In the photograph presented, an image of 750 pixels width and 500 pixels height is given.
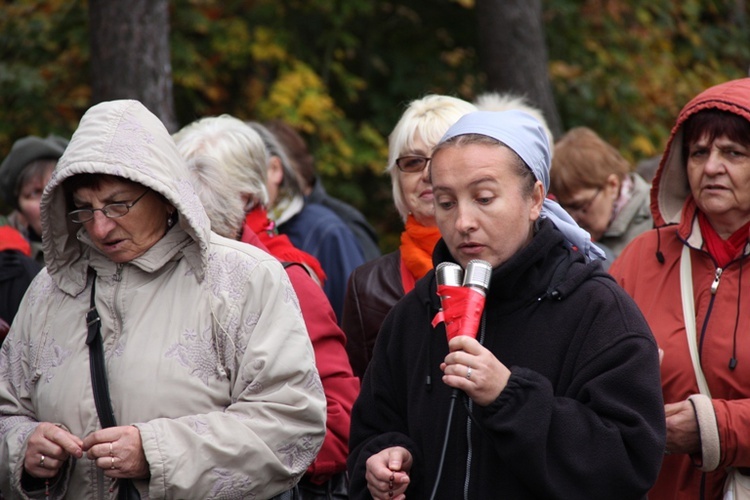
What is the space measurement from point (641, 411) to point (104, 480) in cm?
175

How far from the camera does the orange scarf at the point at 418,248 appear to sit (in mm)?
4543

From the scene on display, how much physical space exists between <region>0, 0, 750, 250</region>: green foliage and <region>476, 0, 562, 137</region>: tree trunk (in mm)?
856

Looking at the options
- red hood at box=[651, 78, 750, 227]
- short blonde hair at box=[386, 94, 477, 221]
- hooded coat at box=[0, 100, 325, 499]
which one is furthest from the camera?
short blonde hair at box=[386, 94, 477, 221]

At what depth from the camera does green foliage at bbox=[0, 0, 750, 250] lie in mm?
8938

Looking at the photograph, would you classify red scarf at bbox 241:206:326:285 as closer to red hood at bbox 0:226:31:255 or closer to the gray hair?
the gray hair

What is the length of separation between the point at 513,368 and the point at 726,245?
1.40 metres

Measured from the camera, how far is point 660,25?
39.7ft

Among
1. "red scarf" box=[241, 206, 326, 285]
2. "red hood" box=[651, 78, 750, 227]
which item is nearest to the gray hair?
"red scarf" box=[241, 206, 326, 285]

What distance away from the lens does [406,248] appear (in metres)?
4.62

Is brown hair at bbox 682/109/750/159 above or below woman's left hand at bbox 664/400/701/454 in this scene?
above

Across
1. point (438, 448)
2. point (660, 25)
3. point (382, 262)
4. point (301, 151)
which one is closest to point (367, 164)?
point (301, 151)

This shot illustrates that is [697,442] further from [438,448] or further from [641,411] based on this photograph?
[438,448]

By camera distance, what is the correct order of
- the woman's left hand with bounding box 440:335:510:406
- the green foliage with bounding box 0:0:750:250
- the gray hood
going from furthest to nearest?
the green foliage with bounding box 0:0:750:250 → the gray hood → the woman's left hand with bounding box 440:335:510:406

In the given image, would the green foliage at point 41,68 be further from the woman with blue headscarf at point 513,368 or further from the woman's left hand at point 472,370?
the woman's left hand at point 472,370
